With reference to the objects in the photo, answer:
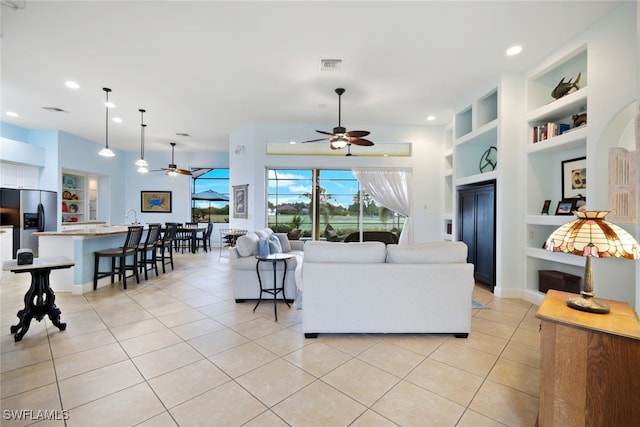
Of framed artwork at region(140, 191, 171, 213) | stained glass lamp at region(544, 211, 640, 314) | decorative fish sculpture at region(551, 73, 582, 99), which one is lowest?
stained glass lamp at region(544, 211, 640, 314)

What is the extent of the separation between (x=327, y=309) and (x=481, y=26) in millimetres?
3427

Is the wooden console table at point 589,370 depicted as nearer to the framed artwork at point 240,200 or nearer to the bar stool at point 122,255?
the bar stool at point 122,255

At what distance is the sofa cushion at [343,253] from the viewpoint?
8.85 ft

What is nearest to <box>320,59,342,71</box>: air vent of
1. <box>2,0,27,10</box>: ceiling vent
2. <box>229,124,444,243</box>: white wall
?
<box>229,124,444,243</box>: white wall

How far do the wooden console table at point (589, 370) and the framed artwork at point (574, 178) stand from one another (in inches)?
112

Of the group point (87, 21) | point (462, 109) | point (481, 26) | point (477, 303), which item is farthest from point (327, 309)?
point (462, 109)

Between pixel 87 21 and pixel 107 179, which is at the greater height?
pixel 87 21

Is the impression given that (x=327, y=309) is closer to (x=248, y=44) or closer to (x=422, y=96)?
(x=248, y=44)

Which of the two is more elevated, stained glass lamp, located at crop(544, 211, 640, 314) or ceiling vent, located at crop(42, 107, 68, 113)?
ceiling vent, located at crop(42, 107, 68, 113)

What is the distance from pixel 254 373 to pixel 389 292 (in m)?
1.38

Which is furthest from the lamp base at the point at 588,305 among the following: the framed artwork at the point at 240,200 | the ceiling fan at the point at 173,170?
the ceiling fan at the point at 173,170

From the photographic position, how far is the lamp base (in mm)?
1482

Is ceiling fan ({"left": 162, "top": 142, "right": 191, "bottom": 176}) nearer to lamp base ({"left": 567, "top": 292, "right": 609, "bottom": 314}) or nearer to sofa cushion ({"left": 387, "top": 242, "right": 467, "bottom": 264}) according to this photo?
sofa cushion ({"left": 387, "top": 242, "right": 467, "bottom": 264})

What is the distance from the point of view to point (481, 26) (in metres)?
2.95
